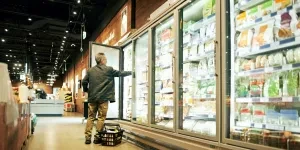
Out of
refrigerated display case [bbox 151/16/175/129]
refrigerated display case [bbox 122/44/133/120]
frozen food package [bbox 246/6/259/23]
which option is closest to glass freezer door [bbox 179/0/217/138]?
refrigerated display case [bbox 151/16/175/129]

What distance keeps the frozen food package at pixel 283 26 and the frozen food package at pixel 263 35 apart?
0.17 feet

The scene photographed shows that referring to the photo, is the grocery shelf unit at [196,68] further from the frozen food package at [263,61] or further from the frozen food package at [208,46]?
the frozen food package at [263,61]

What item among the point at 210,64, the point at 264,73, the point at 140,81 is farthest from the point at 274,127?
the point at 140,81

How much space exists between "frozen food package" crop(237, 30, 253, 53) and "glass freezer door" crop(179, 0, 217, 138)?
531 millimetres

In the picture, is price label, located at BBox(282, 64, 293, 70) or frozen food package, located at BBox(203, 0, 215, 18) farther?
frozen food package, located at BBox(203, 0, 215, 18)

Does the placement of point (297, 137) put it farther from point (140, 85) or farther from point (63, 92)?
point (63, 92)

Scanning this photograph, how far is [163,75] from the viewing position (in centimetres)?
459

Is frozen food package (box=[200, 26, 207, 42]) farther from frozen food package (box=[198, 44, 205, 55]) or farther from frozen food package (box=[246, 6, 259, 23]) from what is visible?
frozen food package (box=[246, 6, 259, 23])

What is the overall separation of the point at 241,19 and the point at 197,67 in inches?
45.9

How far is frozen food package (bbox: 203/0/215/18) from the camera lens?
3404 mm

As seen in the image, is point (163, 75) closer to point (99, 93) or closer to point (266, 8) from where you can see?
point (99, 93)

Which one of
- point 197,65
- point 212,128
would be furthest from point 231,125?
point 197,65

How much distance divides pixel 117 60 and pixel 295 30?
4700 millimetres

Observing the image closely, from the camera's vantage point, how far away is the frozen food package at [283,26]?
2330 mm
